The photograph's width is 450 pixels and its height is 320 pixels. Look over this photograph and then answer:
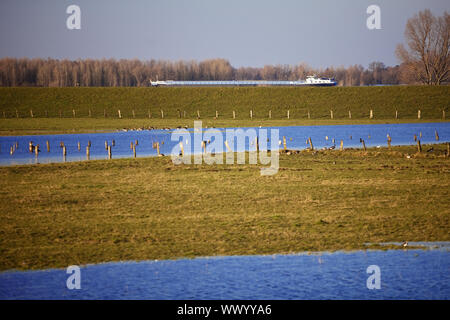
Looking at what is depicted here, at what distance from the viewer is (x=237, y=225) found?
22.3m

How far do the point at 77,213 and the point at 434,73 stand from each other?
150 metres

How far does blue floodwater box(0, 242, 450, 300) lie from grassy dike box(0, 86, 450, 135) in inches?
2625

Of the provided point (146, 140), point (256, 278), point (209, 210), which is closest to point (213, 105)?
point (146, 140)

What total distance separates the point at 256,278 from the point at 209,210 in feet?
27.4

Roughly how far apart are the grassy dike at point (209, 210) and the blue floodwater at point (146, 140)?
32.9 feet

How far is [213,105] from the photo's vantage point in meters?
111

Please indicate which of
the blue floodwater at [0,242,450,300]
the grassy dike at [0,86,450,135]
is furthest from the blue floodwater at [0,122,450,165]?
the blue floodwater at [0,242,450,300]

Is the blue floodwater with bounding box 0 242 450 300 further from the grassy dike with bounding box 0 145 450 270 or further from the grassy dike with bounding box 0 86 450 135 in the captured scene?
the grassy dike with bounding box 0 86 450 135

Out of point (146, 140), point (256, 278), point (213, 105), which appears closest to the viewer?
point (256, 278)

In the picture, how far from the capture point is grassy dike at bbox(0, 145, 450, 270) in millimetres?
19656

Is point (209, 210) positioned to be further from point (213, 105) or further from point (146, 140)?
point (213, 105)

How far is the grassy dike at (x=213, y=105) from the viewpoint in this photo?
92625 mm
